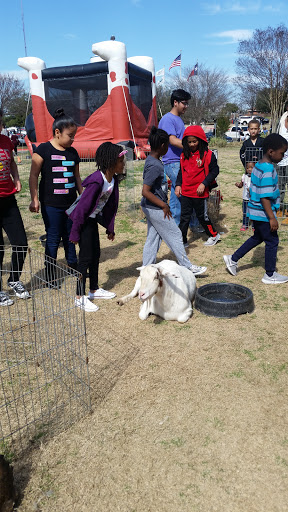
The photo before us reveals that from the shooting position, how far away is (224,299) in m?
4.31

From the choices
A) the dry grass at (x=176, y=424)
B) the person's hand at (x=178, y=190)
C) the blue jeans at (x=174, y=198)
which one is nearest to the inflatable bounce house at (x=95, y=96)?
the blue jeans at (x=174, y=198)

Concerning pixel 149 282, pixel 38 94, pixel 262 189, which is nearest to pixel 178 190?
pixel 262 189

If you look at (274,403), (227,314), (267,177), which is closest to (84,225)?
(227,314)

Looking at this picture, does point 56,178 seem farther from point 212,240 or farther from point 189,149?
point 212,240

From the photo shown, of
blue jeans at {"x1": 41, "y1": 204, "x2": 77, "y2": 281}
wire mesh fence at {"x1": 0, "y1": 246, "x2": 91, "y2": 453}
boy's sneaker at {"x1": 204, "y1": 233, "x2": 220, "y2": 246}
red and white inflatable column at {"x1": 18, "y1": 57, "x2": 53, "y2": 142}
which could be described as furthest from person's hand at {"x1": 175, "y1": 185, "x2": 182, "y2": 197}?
red and white inflatable column at {"x1": 18, "y1": 57, "x2": 53, "y2": 142}

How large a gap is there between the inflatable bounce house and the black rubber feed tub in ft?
37.2

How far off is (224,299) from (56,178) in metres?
2.32

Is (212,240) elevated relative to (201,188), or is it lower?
lower

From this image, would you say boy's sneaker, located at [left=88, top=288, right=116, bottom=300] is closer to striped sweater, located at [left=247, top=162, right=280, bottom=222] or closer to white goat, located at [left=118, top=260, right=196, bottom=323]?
white goat, located at [left=118, top=260, right=196, bottom=323]

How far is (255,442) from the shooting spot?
2.39 m

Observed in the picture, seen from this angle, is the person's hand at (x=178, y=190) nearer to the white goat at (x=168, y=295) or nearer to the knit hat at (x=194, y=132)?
the knit hat at (x=194, y=132)

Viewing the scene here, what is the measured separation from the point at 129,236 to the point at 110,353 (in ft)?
12.7

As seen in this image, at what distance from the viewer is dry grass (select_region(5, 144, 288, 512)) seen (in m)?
2.08

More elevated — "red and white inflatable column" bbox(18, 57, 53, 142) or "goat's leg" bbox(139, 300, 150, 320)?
"red and white inflatable column" bbox(18, 57, 53, 142)
